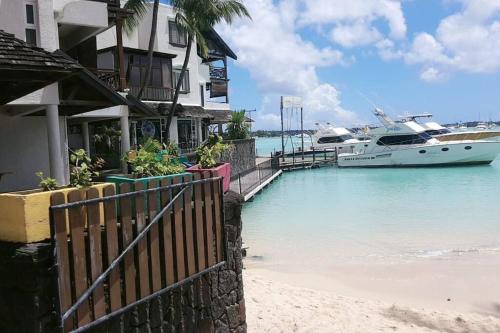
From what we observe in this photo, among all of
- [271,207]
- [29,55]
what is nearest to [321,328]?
[29,55]

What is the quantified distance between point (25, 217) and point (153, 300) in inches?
55.3

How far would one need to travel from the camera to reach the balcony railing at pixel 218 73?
41.9 meters

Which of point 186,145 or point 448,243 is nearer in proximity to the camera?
point 448,243

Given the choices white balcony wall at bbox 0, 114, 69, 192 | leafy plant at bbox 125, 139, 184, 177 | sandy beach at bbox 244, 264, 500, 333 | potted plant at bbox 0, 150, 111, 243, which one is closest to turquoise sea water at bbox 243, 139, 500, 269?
sandy beach at bbox 244, 264, 500, 333

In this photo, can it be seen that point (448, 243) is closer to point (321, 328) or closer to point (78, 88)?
point (321, 328)

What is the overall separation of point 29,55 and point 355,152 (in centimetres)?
4838

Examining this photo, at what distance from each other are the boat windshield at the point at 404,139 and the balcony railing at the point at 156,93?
2624 cm

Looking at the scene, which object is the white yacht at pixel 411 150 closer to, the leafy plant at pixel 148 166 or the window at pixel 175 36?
the window at pixel 175 36

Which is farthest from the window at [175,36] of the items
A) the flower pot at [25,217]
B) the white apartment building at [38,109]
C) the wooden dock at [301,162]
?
the flower pot at [25,217]

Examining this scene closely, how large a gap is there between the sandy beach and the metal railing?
15732 millimetres

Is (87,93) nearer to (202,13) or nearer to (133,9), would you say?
(133,9)

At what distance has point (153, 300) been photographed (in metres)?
4.59

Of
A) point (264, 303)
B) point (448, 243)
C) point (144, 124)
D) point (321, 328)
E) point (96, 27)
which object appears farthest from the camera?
point (144, 124)

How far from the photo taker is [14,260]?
3.83m
